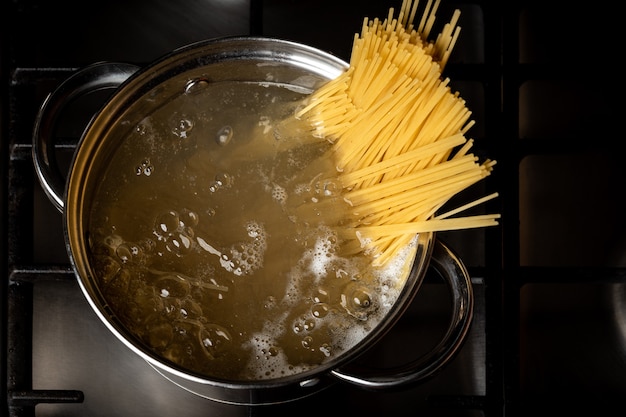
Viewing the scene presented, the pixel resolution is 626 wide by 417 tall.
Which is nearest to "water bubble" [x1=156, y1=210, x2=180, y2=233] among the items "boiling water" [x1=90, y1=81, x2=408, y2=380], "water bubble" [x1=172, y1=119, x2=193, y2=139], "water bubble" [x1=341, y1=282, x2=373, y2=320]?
"boiling water" [x1=90, y1=81, x2=408, y2=380]

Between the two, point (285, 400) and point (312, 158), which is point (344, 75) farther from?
point (285, 400)

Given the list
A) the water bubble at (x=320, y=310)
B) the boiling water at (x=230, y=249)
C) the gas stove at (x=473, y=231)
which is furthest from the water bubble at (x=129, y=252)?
the water bubble at (x=320, y=310)

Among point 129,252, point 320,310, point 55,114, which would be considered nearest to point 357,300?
point 320,310

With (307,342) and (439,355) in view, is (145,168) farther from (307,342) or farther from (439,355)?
(439,355)

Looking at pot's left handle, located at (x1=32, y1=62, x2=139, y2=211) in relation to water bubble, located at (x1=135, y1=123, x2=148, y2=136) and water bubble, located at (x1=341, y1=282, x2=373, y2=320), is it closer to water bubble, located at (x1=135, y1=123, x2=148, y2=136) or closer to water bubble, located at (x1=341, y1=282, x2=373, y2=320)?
water bubble, located at (x1=135, y1=123, x2=148, y2=136)

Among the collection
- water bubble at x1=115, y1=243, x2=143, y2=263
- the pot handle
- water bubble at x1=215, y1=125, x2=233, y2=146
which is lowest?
the pot handle

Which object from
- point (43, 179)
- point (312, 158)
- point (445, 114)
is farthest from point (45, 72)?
point (445, 114)
